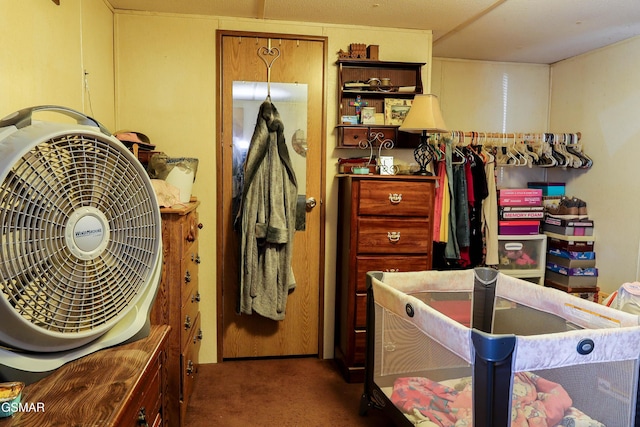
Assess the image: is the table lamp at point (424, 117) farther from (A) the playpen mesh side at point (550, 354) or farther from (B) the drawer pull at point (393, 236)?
(A) the playpen mesh side at point (550, 354)

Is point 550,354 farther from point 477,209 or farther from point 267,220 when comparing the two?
point 477,209

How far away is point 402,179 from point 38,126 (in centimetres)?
222

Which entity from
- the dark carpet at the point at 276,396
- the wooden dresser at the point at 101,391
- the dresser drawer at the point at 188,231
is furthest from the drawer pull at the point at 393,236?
the wooden dresser at the point at 101,391

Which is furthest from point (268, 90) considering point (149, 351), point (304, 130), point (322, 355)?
point (149, 351)

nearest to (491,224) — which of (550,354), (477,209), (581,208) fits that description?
(477,209)

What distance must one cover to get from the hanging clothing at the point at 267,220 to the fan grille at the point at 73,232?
1.76 meters

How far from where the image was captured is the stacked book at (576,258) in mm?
3559

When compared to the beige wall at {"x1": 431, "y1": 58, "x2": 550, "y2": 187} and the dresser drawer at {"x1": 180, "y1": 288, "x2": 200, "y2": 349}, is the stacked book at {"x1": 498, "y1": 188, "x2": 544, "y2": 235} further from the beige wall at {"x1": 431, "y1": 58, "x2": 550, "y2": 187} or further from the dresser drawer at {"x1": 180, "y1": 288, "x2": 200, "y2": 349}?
the dresser drawer at {"x1": 180, "y1": 288, "x2": 200, "y2": 349}

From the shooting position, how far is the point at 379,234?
9.32 ft

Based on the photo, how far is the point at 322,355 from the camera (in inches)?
127

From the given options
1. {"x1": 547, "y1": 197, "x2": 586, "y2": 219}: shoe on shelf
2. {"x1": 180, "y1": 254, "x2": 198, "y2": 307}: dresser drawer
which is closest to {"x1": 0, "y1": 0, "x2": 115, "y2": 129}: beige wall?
{"x1": 180, "y1": 254, "x2": 198, "y2": 307}: dresser drawer

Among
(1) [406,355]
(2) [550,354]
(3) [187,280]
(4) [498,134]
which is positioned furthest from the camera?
(4) [498,134]

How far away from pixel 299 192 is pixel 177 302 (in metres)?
1.30

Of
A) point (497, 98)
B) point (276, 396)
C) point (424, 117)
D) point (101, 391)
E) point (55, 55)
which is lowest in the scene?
point (276, 396)
